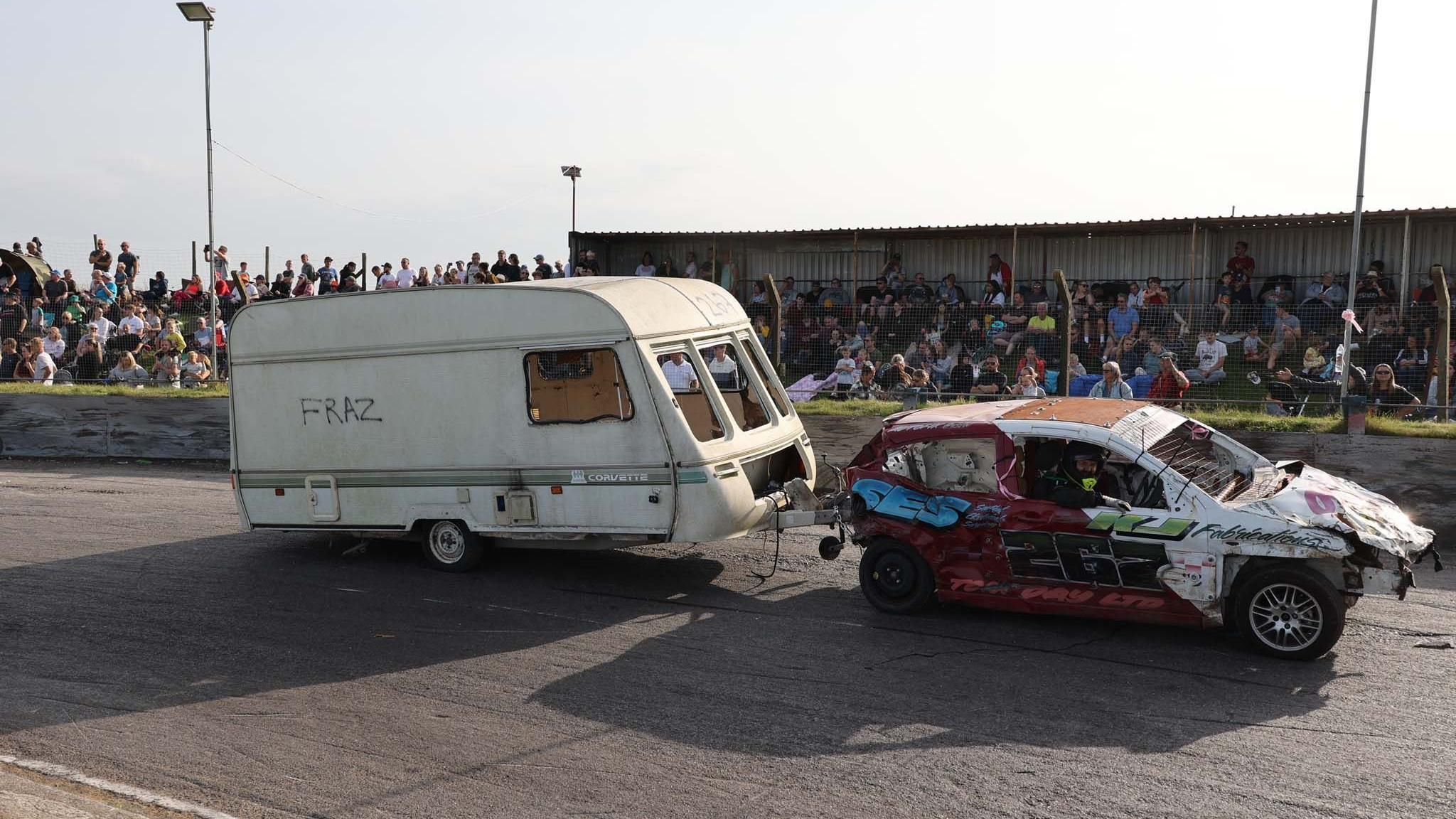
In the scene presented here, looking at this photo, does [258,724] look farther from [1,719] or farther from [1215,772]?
[1215,772]

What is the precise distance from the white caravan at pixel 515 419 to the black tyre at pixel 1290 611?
3388 millimetres

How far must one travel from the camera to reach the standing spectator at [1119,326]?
17.0 meters

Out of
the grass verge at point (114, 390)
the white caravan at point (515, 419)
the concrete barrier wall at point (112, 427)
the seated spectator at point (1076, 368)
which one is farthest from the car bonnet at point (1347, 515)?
the grass verge at point (114, 390)

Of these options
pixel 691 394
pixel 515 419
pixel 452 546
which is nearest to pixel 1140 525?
pixel 691 394

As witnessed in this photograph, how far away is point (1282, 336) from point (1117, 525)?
35.8 feet

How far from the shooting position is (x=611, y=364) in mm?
9914

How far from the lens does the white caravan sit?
9883mm

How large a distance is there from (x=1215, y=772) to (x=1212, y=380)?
11.1 meters

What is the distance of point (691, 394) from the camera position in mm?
10648

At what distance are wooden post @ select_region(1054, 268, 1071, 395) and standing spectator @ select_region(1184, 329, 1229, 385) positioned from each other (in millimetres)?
2121

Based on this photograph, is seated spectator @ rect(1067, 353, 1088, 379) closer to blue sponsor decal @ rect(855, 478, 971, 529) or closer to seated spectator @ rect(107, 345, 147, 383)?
blue sponsor decal @ rect(855, 478, 971, 529)

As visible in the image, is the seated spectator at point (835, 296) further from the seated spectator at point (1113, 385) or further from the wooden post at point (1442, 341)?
the wooden post at point (1442, 341)

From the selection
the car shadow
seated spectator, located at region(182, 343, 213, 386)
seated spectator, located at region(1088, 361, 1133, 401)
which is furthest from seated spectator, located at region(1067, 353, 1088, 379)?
seated spectator, located at region(182, 343, 213, 386)

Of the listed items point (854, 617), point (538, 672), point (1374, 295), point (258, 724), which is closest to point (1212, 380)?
point (1374, 295)
